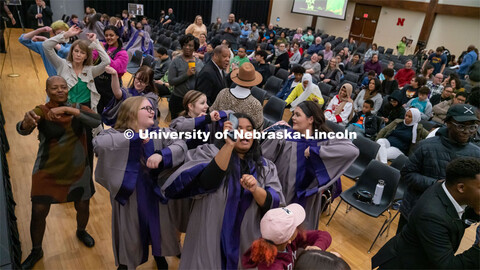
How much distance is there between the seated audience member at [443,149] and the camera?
2.30 metres

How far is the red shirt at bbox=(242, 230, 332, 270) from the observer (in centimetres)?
155

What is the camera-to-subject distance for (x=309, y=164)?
8.57ft

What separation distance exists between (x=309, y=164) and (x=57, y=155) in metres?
1.95

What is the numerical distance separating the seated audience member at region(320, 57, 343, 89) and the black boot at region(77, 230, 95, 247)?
19.7 feet

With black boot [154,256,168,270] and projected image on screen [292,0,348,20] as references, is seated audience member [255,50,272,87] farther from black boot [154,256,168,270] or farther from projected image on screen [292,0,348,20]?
projected image on screen [292,0,348,20]

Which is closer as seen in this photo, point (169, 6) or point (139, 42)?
point (139, 42)

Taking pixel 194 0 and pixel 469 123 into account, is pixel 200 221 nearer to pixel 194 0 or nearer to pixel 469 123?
pixel 469 123

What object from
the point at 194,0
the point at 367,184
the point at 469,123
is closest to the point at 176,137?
the point at 469,123

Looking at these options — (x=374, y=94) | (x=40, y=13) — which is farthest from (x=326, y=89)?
(x=40, y=13)

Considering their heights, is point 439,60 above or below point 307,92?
above

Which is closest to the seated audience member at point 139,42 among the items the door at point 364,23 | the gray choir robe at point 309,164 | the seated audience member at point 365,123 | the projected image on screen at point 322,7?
the seated audience member at point 365,123

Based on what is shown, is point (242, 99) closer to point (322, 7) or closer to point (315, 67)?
point (315, 67)

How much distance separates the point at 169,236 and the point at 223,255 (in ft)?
2.06

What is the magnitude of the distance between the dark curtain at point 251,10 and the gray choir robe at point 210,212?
65.2ft
